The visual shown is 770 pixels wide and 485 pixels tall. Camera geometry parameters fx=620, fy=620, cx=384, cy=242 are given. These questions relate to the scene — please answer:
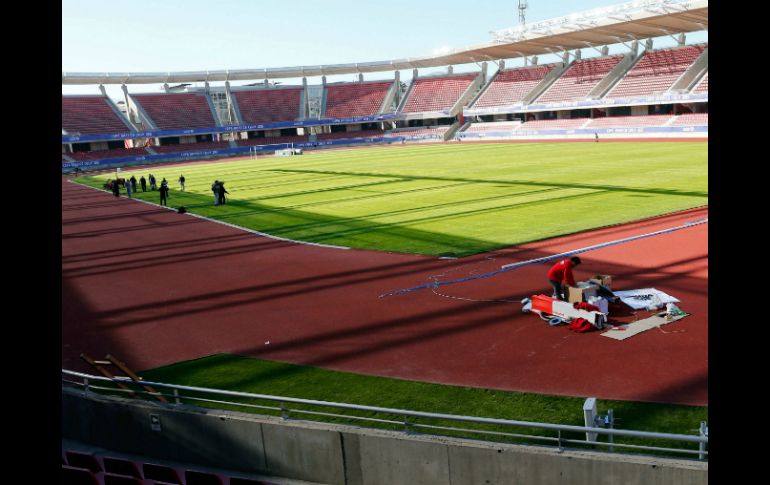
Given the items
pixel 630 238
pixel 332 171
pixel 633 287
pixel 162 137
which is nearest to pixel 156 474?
pixel 633 287

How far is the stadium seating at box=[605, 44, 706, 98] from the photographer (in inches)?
2785

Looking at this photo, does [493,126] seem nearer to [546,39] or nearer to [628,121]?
[546,39]

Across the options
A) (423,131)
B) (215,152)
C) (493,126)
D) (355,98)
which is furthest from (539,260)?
(355,98)

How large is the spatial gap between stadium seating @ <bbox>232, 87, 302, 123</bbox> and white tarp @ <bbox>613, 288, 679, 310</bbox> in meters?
89.7

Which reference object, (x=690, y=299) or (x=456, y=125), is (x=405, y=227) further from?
(x=456, y=125)

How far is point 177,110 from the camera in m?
94.5

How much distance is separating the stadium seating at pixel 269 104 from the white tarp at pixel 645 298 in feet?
294

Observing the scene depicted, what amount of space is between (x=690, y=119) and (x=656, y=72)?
42.7 feet

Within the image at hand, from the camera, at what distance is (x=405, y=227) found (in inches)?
989

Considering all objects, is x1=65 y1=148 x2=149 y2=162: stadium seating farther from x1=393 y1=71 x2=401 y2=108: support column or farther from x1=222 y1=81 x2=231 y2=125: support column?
x1=393 y1=71 x2=401 y2=108: support column

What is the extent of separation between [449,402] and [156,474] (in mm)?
4457

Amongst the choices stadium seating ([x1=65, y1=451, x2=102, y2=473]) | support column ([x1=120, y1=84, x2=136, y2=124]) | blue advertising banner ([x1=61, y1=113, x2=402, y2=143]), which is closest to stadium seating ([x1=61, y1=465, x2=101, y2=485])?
stadium seating ([x1=65, y1=451, x2=102, y2=473])

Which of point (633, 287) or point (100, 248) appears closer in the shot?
point (633, 287)
